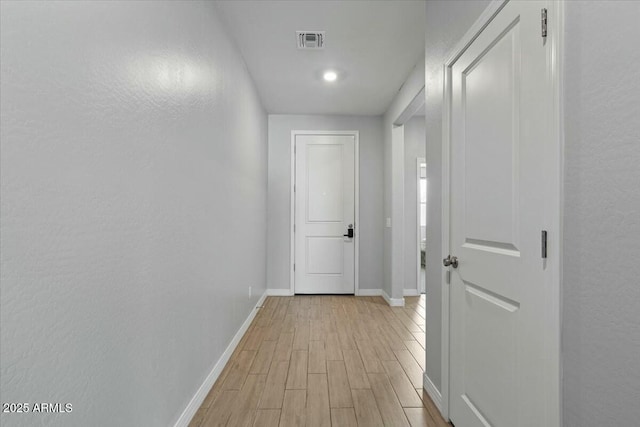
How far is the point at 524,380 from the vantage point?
1212mm

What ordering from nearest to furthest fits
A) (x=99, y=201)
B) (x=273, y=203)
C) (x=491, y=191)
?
(x=99, y=201) < (x=491, y=191) < (x=273, y=203)

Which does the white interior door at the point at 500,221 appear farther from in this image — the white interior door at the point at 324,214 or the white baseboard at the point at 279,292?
the white baseboard at the point at 279,292

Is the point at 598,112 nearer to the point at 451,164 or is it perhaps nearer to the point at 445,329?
the point at 451,164

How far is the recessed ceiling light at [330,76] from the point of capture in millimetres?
3395

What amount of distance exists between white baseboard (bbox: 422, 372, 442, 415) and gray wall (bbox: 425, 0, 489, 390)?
0.03 metres

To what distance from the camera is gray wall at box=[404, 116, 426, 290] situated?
488 centimetres

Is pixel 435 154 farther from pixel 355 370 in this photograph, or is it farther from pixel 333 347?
pixel 333 347

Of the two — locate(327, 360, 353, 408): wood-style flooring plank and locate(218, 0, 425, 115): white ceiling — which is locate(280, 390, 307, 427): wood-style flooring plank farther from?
locate(218, 0, 425, 115): white ceiling

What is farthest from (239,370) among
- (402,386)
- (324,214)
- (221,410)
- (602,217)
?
(324,214)

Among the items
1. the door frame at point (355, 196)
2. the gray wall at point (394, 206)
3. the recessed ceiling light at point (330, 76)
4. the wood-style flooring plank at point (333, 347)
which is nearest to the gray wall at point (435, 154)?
the wood-style flooring plank at point (333, 347)

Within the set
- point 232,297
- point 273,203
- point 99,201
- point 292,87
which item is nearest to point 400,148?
point 292,87

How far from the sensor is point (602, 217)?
2.91 ft

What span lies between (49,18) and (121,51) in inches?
12.3

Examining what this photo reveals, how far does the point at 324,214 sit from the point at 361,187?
65cm
